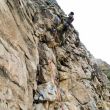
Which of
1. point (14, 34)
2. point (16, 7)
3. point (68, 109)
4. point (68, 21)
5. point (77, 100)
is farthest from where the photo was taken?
point (68, 21)

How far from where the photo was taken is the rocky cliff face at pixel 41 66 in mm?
16531

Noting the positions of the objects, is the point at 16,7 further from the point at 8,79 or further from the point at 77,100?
the point at 77,100

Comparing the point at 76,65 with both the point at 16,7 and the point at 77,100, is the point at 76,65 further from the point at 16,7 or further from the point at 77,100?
the point at 16,7

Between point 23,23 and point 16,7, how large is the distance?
1.20 m

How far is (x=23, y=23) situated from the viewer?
797 inches

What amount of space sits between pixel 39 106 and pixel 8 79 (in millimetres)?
4832

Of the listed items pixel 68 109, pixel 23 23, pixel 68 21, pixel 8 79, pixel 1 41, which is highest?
pixel 68 21

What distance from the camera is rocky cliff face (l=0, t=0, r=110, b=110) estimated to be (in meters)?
16.5

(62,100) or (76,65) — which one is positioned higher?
(76,65)

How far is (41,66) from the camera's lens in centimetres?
2239

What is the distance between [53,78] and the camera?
75.2 feet

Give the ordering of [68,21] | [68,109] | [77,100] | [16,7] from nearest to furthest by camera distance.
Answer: [16,7]
[68,109]
[77,100]
[68,21]

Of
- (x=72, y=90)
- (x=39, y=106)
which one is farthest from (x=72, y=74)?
(x=39, y=106)

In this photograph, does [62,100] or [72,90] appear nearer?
[62,100]
